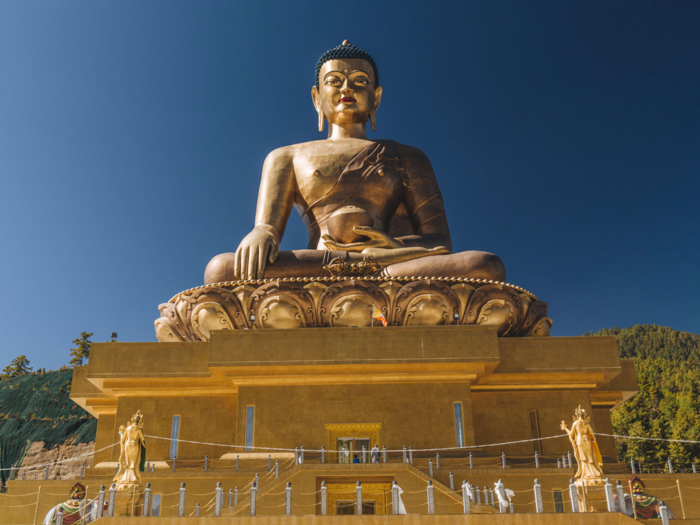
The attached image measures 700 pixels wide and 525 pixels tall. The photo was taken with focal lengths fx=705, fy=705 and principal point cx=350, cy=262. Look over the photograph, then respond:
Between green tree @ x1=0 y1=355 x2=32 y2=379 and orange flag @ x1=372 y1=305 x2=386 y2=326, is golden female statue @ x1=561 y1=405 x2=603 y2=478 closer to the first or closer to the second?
orange flag @ x1=372 y1=305 x2=386 y2=326

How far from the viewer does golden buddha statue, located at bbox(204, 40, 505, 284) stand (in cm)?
1202

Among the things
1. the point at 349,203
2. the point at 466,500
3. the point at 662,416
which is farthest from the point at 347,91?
the point at 662,416

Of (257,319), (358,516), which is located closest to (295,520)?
(358,516)

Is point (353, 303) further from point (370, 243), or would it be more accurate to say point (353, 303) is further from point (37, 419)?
point (37, 419)

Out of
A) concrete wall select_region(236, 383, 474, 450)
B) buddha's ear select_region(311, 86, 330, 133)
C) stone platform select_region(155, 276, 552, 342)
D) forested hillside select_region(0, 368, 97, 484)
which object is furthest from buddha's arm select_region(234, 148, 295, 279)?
forested hillside select_region(0, 368, 97, 484)

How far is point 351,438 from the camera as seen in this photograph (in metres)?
10.7

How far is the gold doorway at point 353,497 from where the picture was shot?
376 inches

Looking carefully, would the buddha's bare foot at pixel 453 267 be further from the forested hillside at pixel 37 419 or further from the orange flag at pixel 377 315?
the forested hillside at pixel 37 419

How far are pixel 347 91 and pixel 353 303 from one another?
5598 millimetres

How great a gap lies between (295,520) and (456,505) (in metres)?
2.16

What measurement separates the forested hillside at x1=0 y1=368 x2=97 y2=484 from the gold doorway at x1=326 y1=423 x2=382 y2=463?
83.8 ft

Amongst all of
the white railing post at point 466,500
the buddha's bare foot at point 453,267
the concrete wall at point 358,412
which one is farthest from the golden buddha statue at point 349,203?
the white railing post at point 466,500

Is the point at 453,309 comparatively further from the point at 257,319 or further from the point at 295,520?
the point at 295,520

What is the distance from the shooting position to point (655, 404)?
103ft
